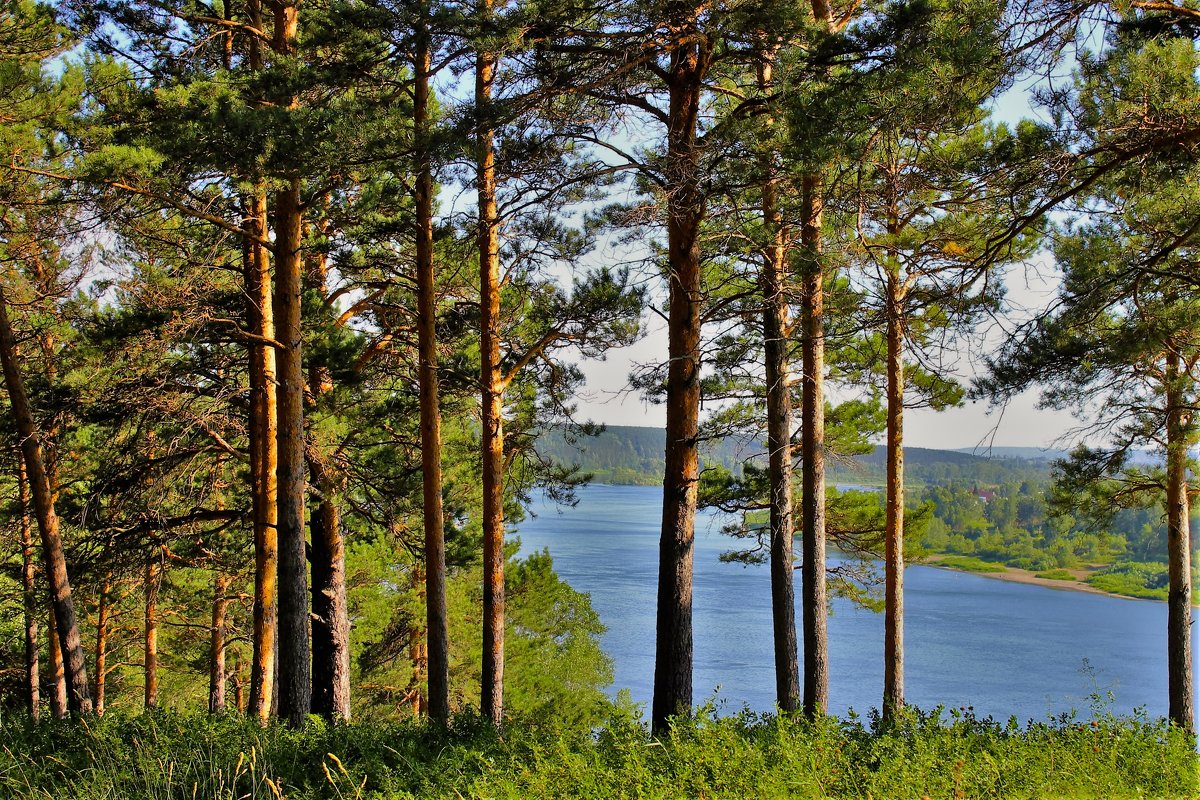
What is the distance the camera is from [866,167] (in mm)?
5820

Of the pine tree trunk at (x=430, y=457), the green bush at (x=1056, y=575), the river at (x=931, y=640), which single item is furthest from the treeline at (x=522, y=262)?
the green bush at (x=1056, y=575)

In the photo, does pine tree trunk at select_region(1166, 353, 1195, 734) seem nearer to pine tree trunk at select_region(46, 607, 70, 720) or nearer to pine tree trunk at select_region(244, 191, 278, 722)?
pine tree trunk at select_region(244, 191, 278, 722)

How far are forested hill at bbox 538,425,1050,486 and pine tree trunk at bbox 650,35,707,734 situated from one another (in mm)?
974

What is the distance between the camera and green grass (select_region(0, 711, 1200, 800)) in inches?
153

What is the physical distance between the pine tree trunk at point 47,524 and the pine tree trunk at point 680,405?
16.5 feet

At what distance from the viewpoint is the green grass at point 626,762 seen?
3895 mm

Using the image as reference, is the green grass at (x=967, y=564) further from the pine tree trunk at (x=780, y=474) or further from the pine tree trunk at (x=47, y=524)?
the pine tree trunk at (x=47, y=524)

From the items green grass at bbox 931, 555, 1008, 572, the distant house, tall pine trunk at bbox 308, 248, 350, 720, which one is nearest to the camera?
tall pine trunk at bbox 308, 248, 350, 720

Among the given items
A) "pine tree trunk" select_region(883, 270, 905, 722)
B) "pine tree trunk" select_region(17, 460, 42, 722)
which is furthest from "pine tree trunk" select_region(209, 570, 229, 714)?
"pine tree trunk" select_region(883, 270, 905, 722)

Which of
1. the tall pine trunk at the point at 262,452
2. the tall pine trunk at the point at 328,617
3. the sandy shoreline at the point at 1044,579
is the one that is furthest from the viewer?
the sandy shoreline at the point at 1044,579

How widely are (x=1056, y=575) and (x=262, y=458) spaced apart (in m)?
46.3

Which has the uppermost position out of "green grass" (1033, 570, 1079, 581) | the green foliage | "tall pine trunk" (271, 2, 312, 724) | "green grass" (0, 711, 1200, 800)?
"tall pine trunk" (271, 2, 312, 724)

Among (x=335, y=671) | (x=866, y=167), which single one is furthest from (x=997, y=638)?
(x=866, y=167)

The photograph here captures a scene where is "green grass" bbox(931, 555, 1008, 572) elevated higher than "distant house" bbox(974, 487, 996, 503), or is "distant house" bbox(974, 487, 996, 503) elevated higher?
"distant house" bbox(974, 487, 996, 503)
